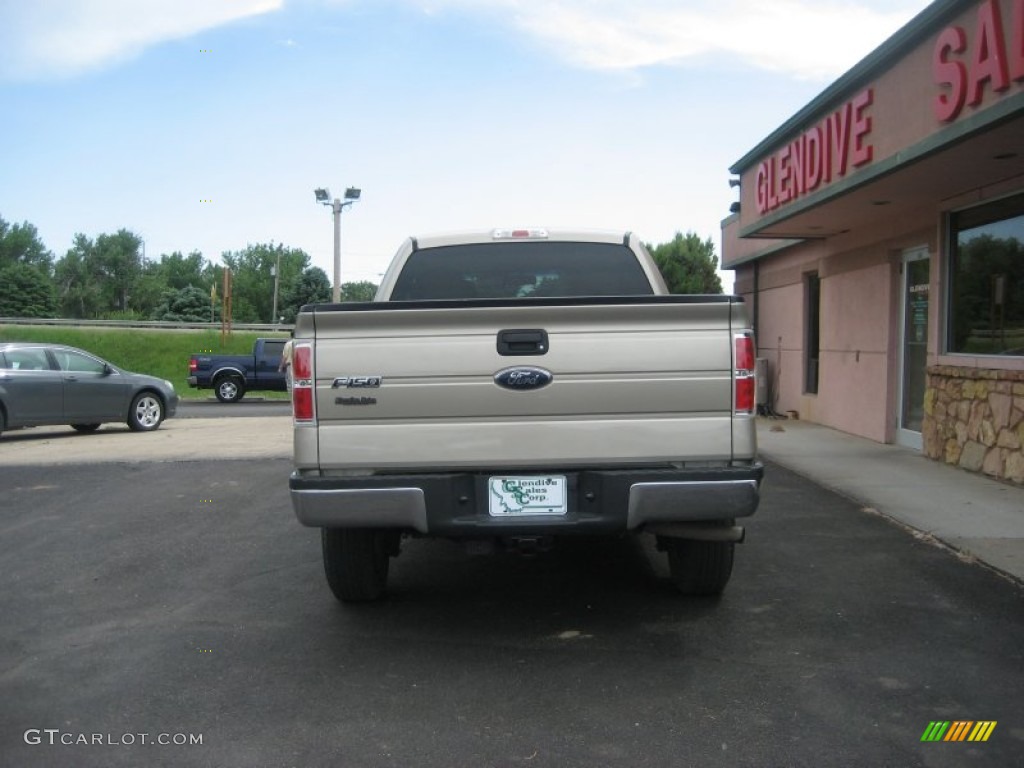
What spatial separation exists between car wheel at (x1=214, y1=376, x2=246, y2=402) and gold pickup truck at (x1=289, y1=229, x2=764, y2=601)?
21.1m

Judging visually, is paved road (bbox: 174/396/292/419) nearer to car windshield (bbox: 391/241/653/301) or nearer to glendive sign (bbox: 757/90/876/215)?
glendive sign (bbox: 757/90/876/215)

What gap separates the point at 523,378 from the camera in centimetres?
397

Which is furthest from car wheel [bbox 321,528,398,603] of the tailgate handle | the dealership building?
the dealership building

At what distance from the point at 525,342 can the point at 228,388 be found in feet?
70.7

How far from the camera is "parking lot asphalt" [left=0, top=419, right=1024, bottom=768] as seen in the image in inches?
129

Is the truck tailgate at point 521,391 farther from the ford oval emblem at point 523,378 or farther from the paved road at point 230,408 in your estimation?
the paved road at point 230,408

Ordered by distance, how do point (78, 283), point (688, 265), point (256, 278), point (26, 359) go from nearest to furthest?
point (26, 359) < point (688, 265) < point (78, 283) < point (256, 278)

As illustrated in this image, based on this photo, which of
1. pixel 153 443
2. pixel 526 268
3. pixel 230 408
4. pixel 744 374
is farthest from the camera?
pixel 230 408

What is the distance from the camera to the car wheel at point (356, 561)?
463 centimetres

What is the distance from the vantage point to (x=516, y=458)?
157 inches

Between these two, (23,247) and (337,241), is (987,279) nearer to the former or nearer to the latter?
(337,241)

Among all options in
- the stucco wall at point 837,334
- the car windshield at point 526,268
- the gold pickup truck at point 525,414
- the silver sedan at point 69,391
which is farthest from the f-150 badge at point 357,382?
the silver sedan at point 69,391

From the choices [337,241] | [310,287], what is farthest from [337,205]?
[310,287]

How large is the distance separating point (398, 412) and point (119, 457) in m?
8.56
